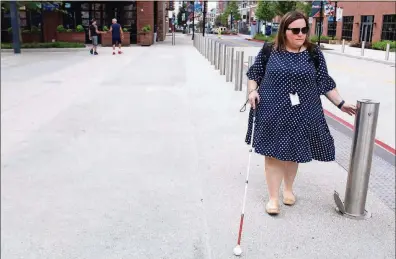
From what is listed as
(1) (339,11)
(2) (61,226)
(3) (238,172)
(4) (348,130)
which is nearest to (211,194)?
(3) (238,172)

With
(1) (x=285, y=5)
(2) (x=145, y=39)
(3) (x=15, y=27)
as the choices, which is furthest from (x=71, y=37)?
(1) (x=285, y=5)

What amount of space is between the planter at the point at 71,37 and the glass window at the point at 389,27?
27.1m

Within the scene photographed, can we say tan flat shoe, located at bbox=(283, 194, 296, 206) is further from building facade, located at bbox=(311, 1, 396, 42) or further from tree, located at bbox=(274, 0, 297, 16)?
tree, located at bbox=(274, 0, 297, 16)

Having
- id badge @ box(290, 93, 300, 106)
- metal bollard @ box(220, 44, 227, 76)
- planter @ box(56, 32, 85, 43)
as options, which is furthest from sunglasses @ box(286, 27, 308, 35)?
planter @ box(56, 32, 85, 43)

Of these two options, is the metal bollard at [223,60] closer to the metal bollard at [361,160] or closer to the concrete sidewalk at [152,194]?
the concrete sidewalk at [152,194]

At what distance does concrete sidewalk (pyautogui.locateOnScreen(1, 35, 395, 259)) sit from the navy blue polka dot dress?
1.87ft

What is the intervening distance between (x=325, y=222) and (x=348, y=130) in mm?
3754

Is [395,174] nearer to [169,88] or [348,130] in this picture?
[348,130]

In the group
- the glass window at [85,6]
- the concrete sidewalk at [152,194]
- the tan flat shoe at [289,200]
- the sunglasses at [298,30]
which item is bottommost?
the concrete sidewalk at [152,194]

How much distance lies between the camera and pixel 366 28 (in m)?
46.3

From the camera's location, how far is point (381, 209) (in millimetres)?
3924

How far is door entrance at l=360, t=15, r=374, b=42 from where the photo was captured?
45225 mm

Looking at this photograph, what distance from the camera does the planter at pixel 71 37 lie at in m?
30.1

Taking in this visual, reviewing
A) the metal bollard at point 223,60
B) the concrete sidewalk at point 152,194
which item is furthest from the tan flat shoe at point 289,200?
the metal bollard at point 223,60
